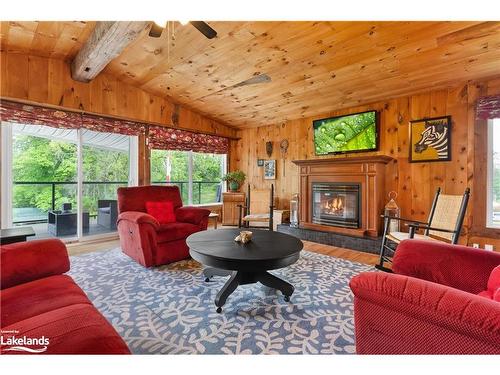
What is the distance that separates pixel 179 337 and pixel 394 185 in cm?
360

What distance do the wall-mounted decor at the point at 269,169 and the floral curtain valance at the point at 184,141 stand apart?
108cm

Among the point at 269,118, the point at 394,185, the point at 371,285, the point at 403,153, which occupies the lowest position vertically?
the point at 371,285

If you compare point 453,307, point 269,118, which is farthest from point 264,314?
point 269,118

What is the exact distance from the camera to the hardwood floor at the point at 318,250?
3.20 m

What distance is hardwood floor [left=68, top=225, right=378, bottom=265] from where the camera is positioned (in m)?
3.20

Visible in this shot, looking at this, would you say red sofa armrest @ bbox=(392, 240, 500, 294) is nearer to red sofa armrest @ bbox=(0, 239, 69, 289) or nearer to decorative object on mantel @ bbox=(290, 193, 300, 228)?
red sofa armrest @ bbox=(0, 239, 69, 289)

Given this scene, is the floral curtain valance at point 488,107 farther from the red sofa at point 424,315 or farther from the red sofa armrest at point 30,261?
the red sofa armrest at point 30,261

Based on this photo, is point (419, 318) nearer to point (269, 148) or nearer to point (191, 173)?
point (269, 148)

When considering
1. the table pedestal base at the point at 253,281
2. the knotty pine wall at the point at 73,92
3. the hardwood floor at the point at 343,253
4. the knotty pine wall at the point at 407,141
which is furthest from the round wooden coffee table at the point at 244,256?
the knotty pine wall at the point at 73,92

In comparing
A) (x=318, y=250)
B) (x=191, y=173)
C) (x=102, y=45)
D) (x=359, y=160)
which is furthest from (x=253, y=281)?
(x=191, y=173)

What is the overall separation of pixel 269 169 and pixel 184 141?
187 centimetres
